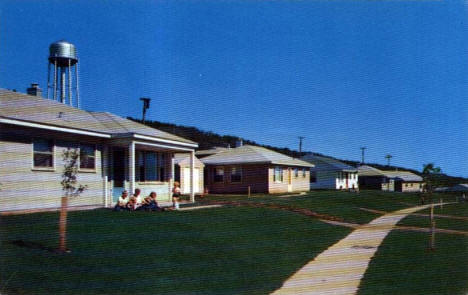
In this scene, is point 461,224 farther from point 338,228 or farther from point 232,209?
point 232,209

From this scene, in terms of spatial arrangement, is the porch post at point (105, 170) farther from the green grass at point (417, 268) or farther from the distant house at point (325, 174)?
the distant house at point (325, 174)

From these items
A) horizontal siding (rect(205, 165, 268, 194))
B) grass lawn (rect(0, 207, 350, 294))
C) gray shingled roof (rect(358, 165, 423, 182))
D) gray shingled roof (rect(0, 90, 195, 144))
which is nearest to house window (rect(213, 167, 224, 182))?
horizontal siding (rect(205, 165, 268, 194))

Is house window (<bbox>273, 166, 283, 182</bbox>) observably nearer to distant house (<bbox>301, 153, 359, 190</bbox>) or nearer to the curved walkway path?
distant house (<bbox>301, 153, 359, 190</bbox>)

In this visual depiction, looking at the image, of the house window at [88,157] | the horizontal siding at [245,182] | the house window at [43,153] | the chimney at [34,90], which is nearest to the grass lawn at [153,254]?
the house window at [43,153]

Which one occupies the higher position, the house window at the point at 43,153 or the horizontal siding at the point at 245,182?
the house window at the point at 43,153

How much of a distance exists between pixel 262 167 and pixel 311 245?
21848 mm

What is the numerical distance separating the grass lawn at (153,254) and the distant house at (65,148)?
66.5 inches

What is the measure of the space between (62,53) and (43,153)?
16.6m

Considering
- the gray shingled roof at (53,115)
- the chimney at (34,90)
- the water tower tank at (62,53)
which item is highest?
the water tower tank at (62,53)

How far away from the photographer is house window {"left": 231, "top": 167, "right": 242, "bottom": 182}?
3566 cm

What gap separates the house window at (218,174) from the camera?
36.4 m

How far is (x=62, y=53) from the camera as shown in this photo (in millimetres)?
29812

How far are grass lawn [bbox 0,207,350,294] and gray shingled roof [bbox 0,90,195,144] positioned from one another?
3.36 m

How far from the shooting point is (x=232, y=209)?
18.2 m
